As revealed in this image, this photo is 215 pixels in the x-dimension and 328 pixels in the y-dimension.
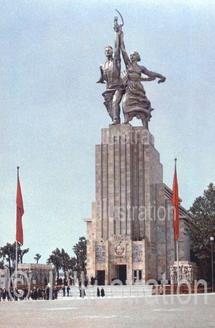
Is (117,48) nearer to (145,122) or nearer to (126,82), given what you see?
(126,82)

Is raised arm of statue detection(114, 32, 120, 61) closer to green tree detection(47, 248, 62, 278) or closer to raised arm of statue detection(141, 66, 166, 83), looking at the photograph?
raised arm of statue detection(141, 66, 166, 83)

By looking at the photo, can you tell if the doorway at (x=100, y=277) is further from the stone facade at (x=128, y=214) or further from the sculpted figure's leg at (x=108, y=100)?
the sculpted figure's leg at (x=108, y=100)

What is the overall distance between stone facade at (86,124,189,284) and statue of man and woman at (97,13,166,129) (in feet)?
7.17

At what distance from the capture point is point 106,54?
7894cm

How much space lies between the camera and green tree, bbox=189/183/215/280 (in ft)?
266

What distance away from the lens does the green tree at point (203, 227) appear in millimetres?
81000

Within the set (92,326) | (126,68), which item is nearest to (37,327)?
(92,326)

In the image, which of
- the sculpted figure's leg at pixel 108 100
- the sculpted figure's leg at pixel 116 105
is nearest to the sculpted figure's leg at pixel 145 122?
the sculpted figure's leg at pixel 116 105

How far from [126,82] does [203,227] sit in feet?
59.8

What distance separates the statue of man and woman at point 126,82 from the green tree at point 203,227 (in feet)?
39.6

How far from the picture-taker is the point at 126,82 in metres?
78.8

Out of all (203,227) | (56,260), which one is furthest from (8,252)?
(203,227)

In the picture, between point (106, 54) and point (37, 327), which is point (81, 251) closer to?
point (106, 54)

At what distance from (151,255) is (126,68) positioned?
66.6ft
